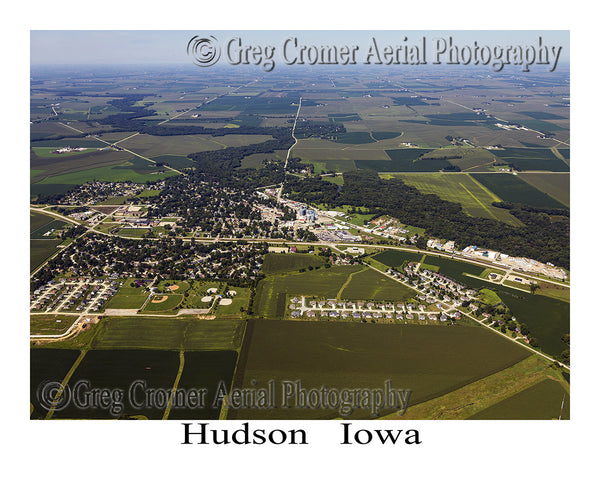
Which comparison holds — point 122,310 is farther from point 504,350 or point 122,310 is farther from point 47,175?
point 47,175

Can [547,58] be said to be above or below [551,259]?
above

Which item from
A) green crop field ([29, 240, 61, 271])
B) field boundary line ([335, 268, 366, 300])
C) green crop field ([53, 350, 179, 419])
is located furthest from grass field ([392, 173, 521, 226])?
green crop field ([29, 240, 61, 271])

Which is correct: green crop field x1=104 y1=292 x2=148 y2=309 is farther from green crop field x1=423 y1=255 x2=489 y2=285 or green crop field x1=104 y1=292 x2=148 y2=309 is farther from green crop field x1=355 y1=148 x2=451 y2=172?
green crop field x1=355 y1=148 x2=451 y2=172

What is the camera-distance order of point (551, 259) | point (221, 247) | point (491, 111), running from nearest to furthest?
point (551, 259) → point (221, 247) → point (491, 111)

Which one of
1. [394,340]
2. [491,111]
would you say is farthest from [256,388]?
[491,111]

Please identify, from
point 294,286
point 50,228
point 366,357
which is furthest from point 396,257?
point 50,228

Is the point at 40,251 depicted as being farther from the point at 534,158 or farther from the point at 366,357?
the point at 534,158

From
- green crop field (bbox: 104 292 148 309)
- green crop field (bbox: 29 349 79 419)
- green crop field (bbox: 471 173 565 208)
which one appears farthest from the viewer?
green crop field (bbox: 471 173 565 208)
